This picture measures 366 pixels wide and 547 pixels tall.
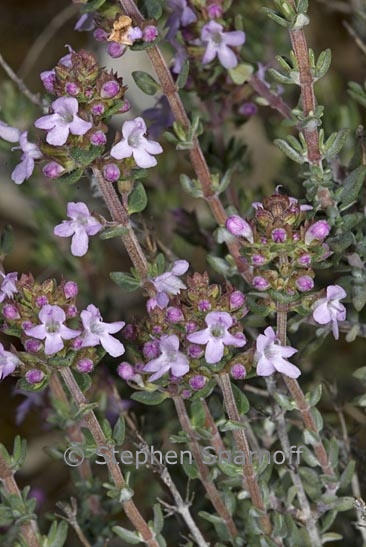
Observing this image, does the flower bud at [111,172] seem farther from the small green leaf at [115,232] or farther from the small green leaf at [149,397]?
the small green leaf at [149,397]

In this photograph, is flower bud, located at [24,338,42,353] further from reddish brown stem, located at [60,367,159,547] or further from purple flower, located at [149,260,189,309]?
purple flower, located at [149,260,189,309]

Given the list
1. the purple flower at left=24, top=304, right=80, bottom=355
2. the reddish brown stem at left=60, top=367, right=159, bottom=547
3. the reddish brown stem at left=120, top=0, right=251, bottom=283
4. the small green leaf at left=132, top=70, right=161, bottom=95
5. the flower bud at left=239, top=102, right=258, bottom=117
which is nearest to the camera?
the purple flower at left=24, top=304, right=80, bottom=355

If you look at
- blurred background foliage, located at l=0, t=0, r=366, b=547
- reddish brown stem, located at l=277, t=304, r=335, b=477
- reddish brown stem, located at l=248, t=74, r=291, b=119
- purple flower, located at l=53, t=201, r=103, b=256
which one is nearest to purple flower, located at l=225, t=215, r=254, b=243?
reddish brown stem, located at l=277, t=304, r=335, b=477

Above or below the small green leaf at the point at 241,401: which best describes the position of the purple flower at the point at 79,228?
above

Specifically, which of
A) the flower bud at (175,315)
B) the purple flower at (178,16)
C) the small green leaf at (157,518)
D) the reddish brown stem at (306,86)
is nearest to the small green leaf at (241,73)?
the purple flower at (178,16)

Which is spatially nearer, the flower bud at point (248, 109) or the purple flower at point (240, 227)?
the purple flower at point (240, 227)

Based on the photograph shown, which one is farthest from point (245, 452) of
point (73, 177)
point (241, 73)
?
point (241, 73)

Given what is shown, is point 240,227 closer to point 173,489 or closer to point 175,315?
A: point 175,315
